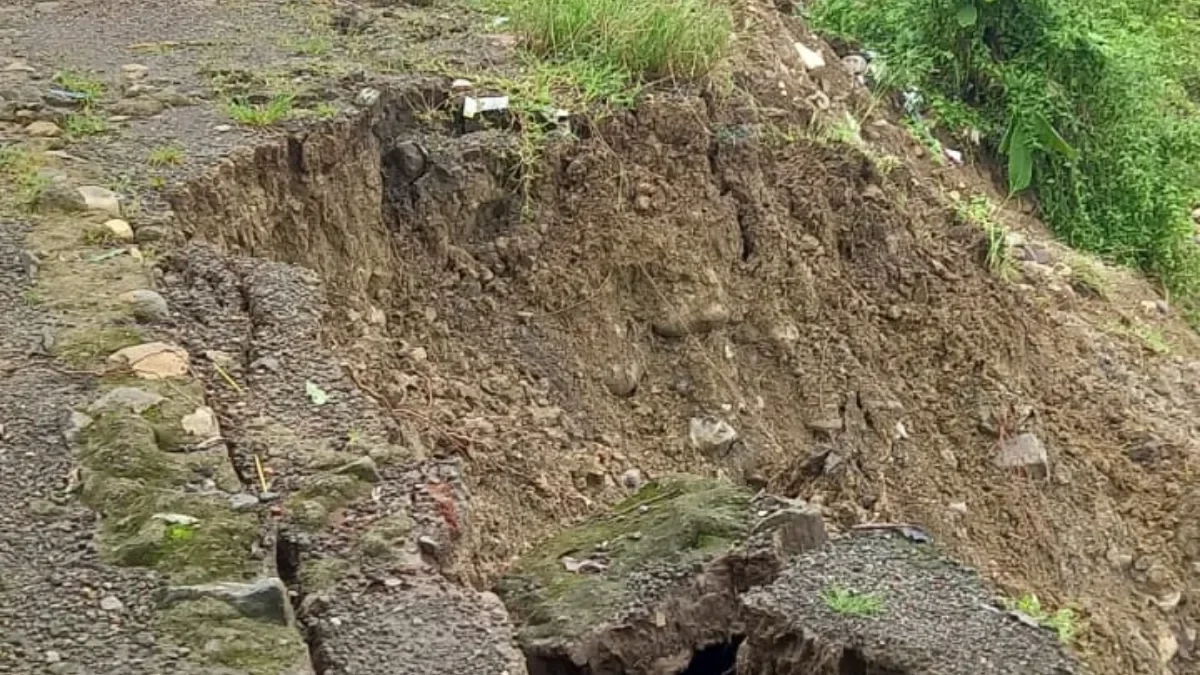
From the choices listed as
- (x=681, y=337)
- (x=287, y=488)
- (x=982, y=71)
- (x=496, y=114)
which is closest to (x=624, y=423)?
(x=681, y=337)

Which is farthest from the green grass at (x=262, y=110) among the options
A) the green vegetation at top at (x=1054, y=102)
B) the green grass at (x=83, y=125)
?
the green vegetation at top at (x=1054, y=102)

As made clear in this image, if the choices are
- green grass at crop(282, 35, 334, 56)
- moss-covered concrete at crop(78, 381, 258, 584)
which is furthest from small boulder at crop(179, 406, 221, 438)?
green grass at crop(282, 35, 334, 56)

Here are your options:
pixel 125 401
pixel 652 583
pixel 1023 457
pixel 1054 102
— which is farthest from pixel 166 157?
pixel 1054 102

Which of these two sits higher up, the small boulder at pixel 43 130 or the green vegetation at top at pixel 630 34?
the small boulder at pixel 43 130

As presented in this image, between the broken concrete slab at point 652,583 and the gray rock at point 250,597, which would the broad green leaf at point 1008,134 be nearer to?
the broken concrete slab at point 652,583

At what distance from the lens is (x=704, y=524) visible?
310cm

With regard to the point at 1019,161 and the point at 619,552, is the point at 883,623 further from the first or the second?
the point at 1019,161

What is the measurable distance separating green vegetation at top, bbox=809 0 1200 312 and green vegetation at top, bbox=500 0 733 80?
1886 mm

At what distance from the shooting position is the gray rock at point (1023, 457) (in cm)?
497

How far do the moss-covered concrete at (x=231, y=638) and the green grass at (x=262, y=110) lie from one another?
2093 millimetres

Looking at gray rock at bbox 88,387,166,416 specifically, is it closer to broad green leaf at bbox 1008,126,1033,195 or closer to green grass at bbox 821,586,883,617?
green grass at bbox 821,586,883,617

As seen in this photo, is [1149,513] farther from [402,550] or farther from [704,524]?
[402,550]

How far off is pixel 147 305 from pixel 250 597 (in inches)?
41.4

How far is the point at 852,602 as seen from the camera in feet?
9.11
